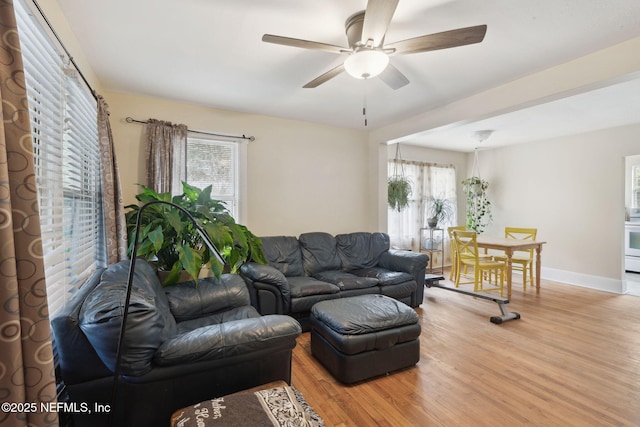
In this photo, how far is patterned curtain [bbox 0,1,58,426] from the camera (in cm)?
72

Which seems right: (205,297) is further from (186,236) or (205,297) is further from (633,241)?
(633,241)

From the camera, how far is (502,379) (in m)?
2.09

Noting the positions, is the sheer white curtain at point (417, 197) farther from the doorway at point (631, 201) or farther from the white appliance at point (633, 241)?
the white appliance at point (633, 241)

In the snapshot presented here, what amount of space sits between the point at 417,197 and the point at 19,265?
5593 millimetres

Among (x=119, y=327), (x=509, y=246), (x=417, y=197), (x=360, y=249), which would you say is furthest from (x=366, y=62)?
(x=417, y=197)

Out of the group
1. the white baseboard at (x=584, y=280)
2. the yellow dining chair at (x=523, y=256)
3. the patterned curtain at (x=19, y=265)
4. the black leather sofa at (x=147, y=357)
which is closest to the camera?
the patterned curtain at (x=19, y=265)

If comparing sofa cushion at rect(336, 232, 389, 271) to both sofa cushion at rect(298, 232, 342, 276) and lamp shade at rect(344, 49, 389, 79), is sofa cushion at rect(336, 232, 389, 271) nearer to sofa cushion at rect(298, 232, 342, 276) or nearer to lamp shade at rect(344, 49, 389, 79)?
sofa cushion at rect(298, 232, 342, 276)

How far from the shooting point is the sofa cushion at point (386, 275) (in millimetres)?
3357

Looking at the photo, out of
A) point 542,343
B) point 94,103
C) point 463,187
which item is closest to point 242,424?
point 94,103

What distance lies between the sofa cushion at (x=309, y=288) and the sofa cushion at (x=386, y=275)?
23.2 inches

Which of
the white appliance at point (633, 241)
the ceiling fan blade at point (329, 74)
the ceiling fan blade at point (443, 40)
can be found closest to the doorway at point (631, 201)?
the white appliance at point (633, 241)

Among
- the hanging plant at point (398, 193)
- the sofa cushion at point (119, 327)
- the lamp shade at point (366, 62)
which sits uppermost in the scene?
the lamp shade at point (366, 62)

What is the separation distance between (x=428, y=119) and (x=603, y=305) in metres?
3.32

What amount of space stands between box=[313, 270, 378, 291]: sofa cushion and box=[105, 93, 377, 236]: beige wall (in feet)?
3.00
